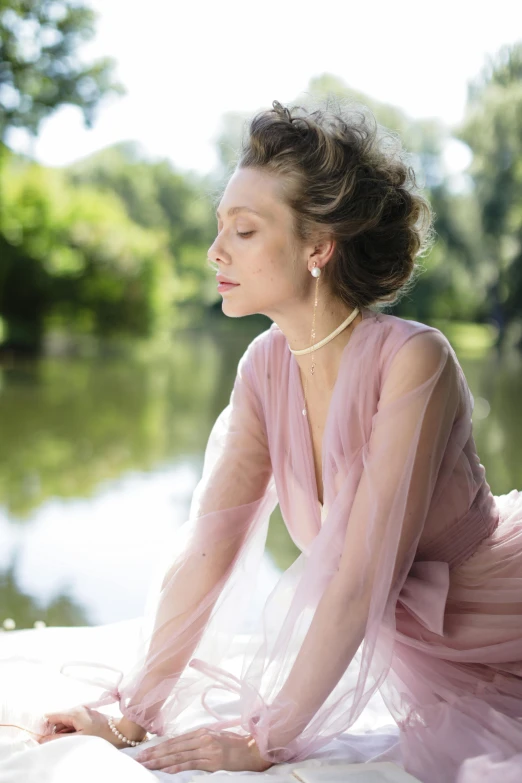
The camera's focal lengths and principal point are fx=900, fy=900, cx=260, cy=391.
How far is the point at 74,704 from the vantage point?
1548mm

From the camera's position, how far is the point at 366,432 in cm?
140

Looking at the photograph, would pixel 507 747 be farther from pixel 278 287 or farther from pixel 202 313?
pixel 202 313

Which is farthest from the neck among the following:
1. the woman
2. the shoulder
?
the shoulder

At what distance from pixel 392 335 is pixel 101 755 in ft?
2.39

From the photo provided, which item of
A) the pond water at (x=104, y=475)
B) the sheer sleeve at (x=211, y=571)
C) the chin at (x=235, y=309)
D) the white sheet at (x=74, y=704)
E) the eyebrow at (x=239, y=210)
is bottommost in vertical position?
the pond water at (x=104, y=475)

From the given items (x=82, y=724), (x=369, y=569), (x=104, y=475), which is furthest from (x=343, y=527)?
(x=104, y=475)

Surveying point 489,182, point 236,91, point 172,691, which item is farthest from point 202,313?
point 172,691

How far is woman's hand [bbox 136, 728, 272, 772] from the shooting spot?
129 cm

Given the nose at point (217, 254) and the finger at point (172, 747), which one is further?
the nose at point (217, 254)

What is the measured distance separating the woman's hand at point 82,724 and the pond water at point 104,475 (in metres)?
0.28

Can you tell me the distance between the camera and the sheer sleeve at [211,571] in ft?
4.92

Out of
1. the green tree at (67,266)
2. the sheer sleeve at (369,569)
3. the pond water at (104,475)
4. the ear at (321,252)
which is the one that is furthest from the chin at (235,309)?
the green tree at (67,266)

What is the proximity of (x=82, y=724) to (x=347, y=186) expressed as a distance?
0.94m

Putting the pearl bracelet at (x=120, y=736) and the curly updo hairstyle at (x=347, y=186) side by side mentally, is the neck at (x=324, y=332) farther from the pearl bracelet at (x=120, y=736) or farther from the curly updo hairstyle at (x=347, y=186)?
the pearl bracelet at (x=120, y=736)
